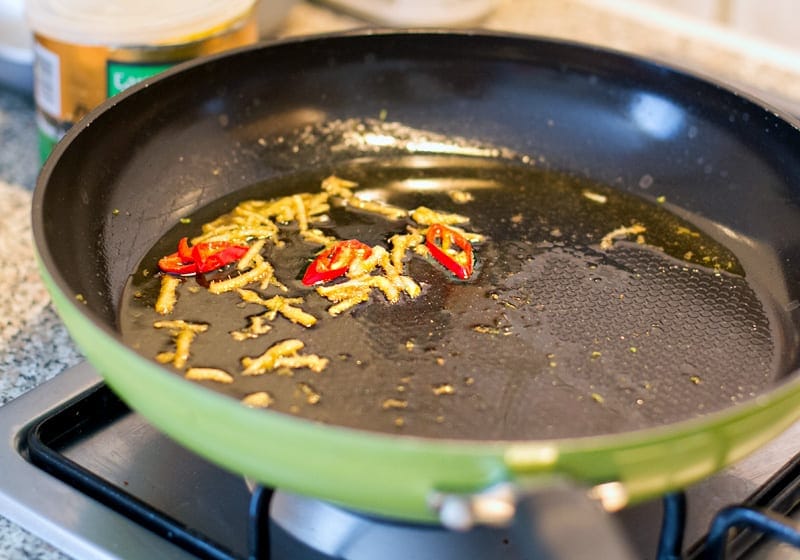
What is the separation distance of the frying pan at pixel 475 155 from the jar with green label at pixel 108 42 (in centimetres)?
8

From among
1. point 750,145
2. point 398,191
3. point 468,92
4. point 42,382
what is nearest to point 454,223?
point 398,191

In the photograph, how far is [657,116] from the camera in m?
1.10

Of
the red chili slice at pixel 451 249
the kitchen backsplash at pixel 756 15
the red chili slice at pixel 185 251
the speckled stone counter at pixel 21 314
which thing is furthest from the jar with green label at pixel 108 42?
the kitchen backsplash at pixel 756 15

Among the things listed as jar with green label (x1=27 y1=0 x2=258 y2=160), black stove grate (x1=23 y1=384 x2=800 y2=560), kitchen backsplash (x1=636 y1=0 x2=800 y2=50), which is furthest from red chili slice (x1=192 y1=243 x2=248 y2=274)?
kitchen backsplash (x1=636 y1=0 x2=800 y2=50)

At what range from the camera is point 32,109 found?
4.47 ft

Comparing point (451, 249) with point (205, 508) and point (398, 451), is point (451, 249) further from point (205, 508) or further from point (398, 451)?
point (398, 451)

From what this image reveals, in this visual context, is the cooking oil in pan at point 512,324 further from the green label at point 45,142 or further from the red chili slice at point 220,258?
the green label at point 45,142

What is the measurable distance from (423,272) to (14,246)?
468mm

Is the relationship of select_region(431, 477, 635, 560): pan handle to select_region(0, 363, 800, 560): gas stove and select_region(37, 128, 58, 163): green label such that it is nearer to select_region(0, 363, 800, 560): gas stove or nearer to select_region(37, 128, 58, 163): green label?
select_region(0, 363, 800, 560): gas stove

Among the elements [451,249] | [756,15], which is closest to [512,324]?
[451,249]

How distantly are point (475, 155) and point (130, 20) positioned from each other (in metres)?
Result: 0.41

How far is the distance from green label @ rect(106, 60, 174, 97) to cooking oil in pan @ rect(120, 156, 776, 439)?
6.9 inches

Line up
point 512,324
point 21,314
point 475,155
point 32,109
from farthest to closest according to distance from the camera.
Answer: point 32,109 < point 475,155 < point 21,314 < point 512,324

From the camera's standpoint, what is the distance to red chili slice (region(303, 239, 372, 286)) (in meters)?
0.93
